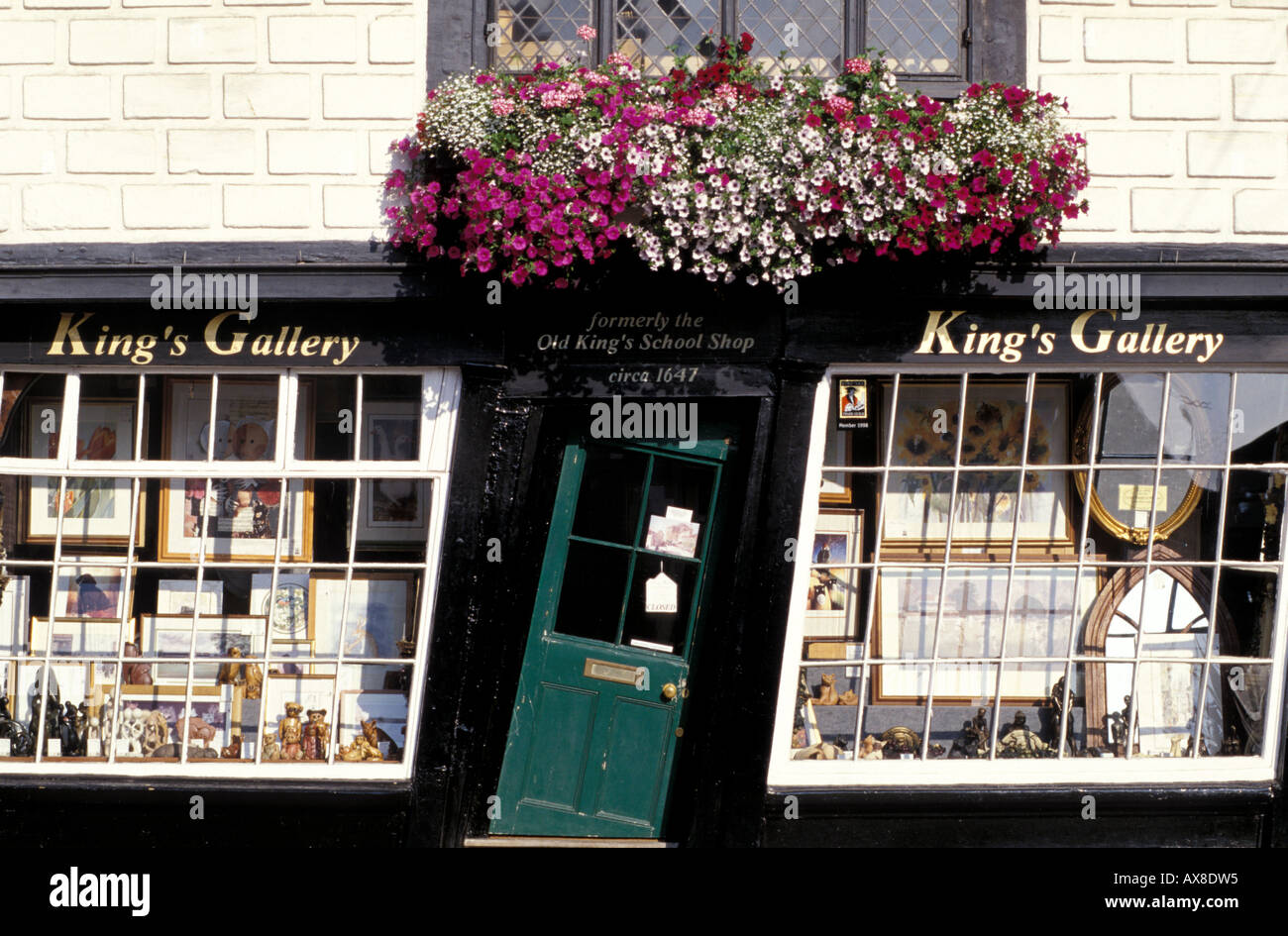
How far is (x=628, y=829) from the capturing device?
232 inches

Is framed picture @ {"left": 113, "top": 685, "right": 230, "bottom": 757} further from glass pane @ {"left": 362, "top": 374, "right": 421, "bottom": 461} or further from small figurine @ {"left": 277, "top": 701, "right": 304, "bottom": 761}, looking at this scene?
glass pane @ {"left": 362, "top": 374, "right": 421, "bottom": 461}

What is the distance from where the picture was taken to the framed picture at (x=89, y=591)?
19.0ft

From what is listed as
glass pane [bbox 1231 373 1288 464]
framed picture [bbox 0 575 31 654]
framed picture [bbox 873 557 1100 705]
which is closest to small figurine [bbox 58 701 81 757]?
framed picture [bbox 0 575 31 654]

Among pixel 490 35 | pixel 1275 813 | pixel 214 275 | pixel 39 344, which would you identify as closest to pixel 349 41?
pixel 490 35

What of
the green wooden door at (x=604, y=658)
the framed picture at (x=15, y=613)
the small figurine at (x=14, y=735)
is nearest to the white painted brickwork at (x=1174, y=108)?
the green wooden door at (x=604, y=658)

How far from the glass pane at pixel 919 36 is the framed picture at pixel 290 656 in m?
4.54

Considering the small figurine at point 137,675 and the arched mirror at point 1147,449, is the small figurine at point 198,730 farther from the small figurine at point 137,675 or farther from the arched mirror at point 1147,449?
the arched mirror at point 1147,449

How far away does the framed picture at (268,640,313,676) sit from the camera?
5773 mm

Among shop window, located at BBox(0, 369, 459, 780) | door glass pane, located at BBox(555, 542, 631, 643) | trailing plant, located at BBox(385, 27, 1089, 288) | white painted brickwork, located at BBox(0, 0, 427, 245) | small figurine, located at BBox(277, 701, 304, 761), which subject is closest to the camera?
trailing plant, located at BBox(385, 27, 1089, 288)

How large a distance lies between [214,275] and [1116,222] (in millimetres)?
4798

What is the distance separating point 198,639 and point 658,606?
254cm

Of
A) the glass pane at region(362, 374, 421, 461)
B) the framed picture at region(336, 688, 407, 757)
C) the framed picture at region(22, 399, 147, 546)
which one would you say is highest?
the glass pane at region(362, 374, 421, 461)

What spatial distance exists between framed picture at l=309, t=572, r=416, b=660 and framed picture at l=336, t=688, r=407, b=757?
0.70ft

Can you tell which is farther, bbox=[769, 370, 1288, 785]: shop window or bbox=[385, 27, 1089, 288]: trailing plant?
bbox=[769, 370, 1288, 785]: shop window
